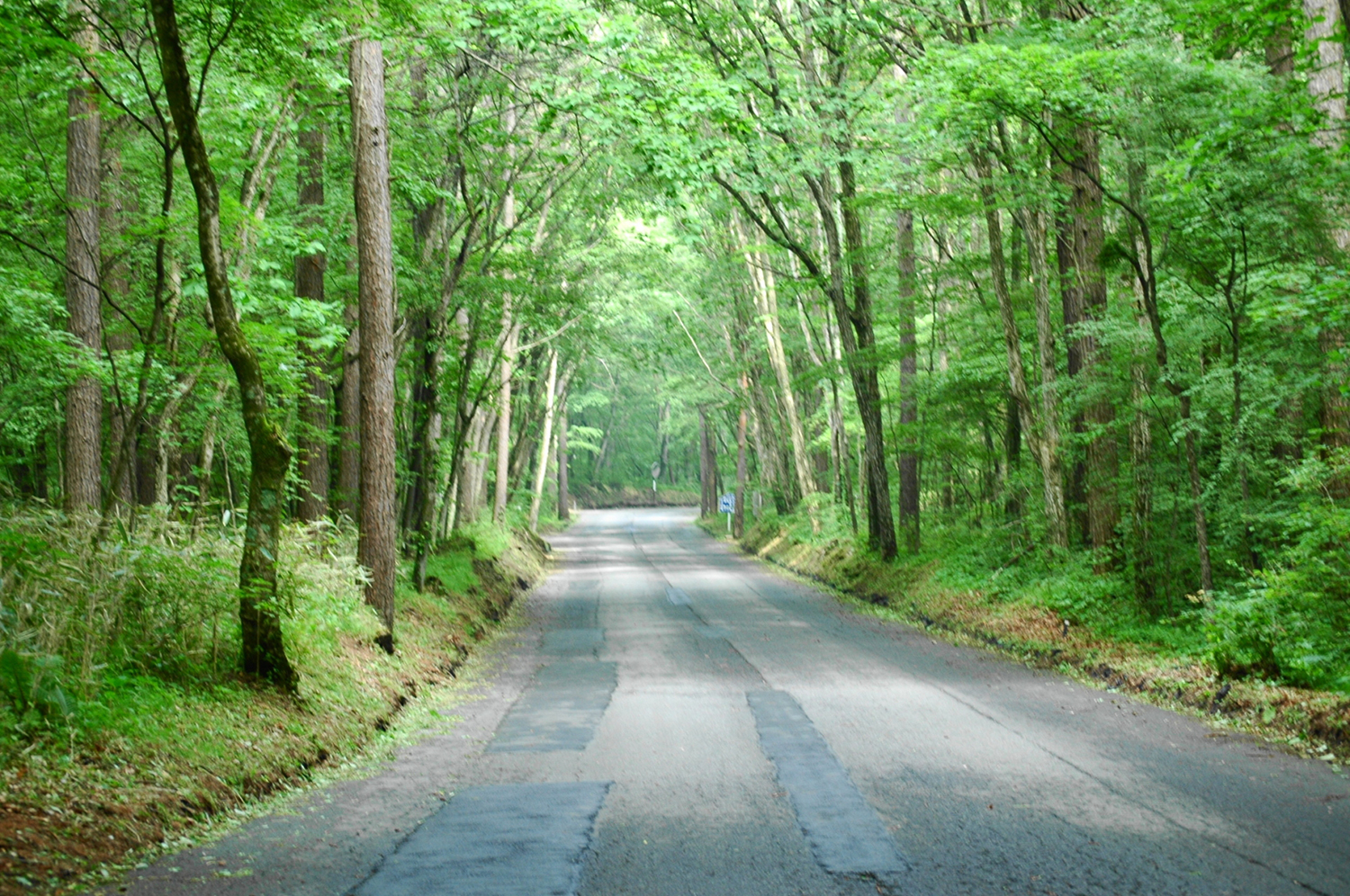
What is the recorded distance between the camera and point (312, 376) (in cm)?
1554

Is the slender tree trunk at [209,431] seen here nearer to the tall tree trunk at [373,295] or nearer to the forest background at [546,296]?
the forest background at [546,296]

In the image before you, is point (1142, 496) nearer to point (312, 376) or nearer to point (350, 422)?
point (312, 376)

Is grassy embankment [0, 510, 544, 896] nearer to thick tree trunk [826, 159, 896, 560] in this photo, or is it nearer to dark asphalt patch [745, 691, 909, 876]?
dark asphalt patch [745, 691, 909, 876]

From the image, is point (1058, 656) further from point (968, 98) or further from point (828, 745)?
point (968, 98)

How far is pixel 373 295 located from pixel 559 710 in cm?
566

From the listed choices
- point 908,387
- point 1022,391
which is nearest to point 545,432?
point 908,387

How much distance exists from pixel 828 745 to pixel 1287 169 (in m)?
7.90

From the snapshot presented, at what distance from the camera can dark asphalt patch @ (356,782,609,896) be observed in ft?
16.1

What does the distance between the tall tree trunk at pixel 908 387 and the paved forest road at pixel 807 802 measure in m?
10.9

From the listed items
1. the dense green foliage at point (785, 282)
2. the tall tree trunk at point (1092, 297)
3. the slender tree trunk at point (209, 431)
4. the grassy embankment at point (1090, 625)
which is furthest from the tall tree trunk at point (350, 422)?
the tall tree trunk at point (1092, 297)

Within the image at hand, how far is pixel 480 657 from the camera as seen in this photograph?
14117 mm

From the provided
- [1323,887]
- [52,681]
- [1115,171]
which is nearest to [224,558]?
[52,681]

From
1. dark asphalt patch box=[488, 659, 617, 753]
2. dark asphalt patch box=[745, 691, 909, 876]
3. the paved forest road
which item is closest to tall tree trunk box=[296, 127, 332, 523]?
dark asphalt patch box=[488, 659, 617, 753]

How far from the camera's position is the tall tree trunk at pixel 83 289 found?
12031 mm
